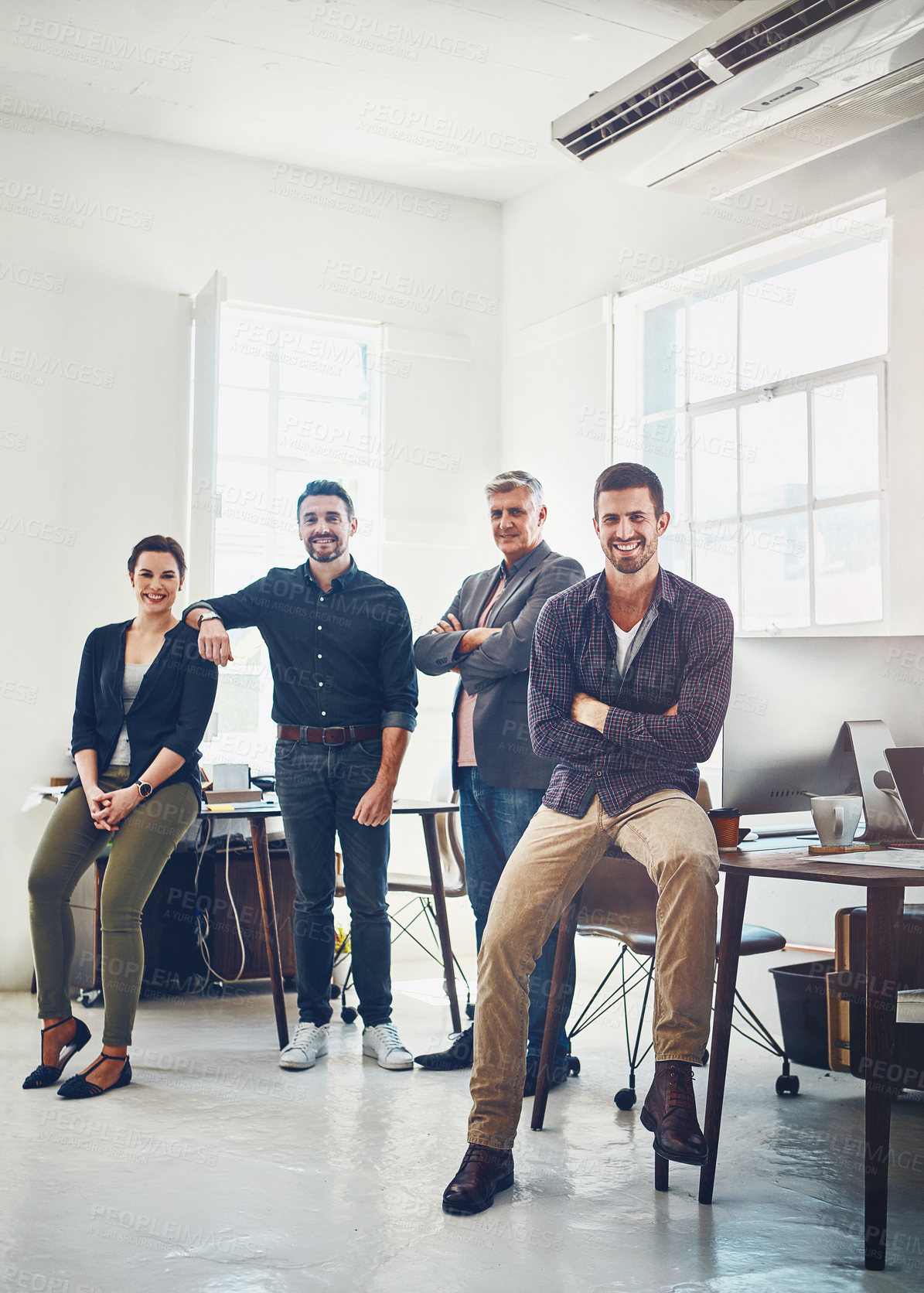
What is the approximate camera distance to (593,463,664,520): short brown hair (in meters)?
2.91

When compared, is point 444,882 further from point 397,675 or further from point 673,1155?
point 673,1155

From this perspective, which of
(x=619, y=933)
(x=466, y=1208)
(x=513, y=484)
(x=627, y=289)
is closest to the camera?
(x=466, y=1208)

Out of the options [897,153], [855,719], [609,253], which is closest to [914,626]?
[855,719]

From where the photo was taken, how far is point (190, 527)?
5297 millimetres

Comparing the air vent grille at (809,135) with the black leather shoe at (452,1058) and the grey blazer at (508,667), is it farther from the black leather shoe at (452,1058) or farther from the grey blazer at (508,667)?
the black leather shoe at (452,1058)

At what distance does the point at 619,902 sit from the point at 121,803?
61.0 inches

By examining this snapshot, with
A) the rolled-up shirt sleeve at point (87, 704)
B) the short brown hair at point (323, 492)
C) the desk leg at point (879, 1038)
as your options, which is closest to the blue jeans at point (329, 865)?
the rolled-up shirt sleeve at point (87, 704)

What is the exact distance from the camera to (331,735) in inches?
149

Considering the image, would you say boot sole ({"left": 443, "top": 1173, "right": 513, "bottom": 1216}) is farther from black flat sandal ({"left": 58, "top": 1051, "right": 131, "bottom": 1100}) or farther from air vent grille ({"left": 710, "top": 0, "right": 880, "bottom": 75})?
air vent grille ({"left": 710, "top": 0, "right": 880, "bottom": 75})

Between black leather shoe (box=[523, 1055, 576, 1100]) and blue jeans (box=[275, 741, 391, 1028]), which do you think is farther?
blue jeans (box=[275, 741, 391, 1028])

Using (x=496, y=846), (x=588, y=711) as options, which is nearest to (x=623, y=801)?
(x=588, y=711)

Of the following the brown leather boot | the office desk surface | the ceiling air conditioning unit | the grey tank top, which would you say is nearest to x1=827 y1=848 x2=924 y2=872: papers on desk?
the office desk surface

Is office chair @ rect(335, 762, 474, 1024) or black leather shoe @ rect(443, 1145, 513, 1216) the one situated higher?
office chair @ rect(335, 762, 474, 1024)

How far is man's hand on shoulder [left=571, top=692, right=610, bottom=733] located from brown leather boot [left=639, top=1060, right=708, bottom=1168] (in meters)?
0.77
